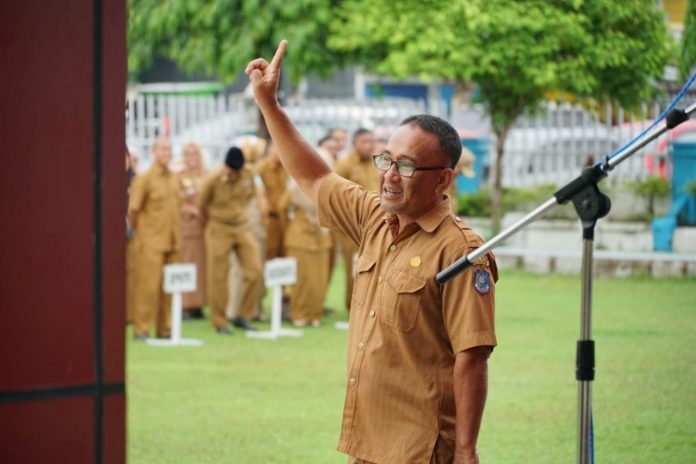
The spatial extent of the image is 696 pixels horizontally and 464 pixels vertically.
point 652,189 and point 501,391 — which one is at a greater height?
point 652,189

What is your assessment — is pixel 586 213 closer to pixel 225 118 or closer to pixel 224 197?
pixel 224 197

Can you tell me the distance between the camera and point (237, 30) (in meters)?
20.2

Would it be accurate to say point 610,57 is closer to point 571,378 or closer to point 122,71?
point 571,378

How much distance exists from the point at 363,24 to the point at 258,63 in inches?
531

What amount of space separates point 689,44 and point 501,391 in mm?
A: 3236

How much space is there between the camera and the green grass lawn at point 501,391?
777 cm

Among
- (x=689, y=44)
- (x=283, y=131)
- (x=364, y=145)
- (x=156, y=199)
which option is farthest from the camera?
(x=364, y=145)

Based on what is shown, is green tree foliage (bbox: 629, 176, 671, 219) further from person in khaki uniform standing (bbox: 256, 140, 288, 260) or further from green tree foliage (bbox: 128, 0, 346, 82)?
green tree foliage (bbox: 128, 0, 346, 82)

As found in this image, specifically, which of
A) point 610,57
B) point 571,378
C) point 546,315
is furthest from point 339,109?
point 571,378

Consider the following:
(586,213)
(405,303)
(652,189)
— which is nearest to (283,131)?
(405,303)

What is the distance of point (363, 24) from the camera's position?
691 inches

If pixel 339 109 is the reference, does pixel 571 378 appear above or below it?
below

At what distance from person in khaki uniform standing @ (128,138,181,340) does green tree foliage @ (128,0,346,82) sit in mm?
7407

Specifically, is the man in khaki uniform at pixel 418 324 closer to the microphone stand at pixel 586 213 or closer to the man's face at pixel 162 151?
the microphone stand at pixel 586 213
